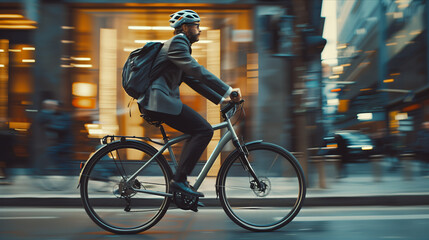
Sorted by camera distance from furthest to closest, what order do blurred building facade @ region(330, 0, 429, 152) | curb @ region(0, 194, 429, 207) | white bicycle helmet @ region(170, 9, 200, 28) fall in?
1. blurred building facade @ region(330, 0, 429, 152)
2. curb @ region(0, 194, 429, 207)
3. white bicycle helmet @ region(170, 9, 200, 28)

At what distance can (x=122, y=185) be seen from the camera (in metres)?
3.59

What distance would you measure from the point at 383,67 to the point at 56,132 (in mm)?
8509

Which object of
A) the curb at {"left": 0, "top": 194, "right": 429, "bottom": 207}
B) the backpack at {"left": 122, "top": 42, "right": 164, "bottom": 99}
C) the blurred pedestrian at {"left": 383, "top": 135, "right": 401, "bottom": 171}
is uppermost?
the backpack at {"left": 122, "top": 42, "right": 164, "bottom": 99}

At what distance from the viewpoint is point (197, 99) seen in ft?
28.6

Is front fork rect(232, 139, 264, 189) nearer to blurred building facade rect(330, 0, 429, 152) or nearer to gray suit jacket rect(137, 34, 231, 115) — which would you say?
gray suit jacket rect(137, 34, 231, 115)

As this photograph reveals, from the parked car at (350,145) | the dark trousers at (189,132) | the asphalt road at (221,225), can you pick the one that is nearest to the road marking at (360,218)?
the asphalt road at (221,225)

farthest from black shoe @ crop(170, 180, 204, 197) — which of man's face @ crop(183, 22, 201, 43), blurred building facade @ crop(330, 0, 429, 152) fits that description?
blurred building facade @ crop(330, 0, 429, 152)

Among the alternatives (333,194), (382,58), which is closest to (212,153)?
(333,194)

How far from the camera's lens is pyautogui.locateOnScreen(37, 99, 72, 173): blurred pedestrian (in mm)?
6652

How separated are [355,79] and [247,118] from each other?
2.21 metres

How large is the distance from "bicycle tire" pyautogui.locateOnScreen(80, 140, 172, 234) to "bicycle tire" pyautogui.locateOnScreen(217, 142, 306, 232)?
1.70 ft

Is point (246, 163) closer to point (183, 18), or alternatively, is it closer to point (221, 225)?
point (221, 225)

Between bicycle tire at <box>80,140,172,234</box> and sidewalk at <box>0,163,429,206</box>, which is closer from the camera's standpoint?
bicycle tire at <box>80,140,172,234</box>

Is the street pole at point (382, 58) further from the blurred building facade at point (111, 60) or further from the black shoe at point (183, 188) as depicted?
the black shoe at point (183, 188)
